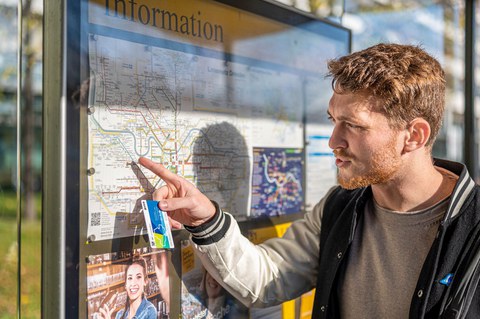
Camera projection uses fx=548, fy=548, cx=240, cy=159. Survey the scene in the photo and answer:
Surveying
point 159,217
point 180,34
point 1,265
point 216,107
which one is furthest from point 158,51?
point 1,265

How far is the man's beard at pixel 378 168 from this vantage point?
2143mm

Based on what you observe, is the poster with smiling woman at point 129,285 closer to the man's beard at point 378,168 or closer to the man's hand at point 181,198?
the man's hand at point 181,198

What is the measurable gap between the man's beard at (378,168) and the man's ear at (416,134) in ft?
0.27

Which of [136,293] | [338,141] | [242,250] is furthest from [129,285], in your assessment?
[338,141]

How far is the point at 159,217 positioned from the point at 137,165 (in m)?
0.22

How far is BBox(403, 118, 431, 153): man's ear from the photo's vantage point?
7.23 feet

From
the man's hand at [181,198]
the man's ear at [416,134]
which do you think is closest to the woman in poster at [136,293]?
the man's hand at [181,198]

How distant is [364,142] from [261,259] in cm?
64

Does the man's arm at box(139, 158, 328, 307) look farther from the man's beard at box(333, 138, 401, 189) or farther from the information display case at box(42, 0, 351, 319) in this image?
the man's beard at box(333, 138, 401, 189)

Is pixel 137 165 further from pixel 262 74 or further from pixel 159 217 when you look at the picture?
pixel 262 74

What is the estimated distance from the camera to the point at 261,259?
2.29 metres

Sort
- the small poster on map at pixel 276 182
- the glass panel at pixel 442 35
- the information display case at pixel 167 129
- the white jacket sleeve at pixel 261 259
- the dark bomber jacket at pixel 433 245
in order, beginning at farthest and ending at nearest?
the glass panel at pixel 442 35, the small poster on map at pixel 276 182, the white jacket sleeve at pixel 261 259, the dark bomber jacket at pixel 433 245, the information display case at pixel 167 129

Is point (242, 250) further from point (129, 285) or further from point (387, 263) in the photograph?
point (387, 263)

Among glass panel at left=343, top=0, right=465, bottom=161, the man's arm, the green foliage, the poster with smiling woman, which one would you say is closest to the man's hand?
the man's arm
